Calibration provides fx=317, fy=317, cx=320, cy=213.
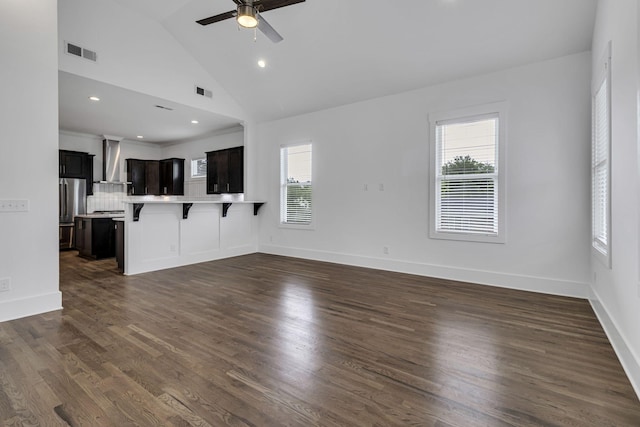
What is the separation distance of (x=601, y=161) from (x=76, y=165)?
9752 millimetres

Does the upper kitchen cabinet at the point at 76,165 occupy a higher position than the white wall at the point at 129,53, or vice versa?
the white wall at the point at 129,53

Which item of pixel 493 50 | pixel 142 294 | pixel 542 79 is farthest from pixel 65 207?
pixel 542 79

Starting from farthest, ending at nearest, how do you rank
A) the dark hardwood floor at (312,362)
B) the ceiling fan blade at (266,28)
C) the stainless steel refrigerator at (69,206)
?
the stainless steel refrigerator at (69,206) < the ceiling fan blade at (266,28) < the dark hardwood floor at (312,362)

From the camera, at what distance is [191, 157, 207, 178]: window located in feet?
27.8

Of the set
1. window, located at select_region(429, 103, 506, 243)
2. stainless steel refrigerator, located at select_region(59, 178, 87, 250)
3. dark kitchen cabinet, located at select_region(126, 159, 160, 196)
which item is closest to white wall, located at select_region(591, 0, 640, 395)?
window, located at select_region(429, 103, 506, 243)

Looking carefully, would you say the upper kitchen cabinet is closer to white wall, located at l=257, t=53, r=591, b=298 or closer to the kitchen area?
the kitchen area

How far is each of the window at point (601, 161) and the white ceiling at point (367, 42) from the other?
85 centimetres

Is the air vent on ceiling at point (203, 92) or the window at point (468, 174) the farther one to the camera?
the air vent on ceiling at point (203, 92)

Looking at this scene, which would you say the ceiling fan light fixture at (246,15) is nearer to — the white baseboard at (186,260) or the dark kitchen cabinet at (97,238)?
the white baseboard at (186,260)

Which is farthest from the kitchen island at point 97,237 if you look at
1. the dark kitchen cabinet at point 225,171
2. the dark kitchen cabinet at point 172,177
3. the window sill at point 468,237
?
the window sill at point 468,237

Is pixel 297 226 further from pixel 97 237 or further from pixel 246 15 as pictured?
pixel 246 15

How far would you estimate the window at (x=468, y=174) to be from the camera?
4.23m

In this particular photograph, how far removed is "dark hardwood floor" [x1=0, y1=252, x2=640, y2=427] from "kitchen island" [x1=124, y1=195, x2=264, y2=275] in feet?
4.04

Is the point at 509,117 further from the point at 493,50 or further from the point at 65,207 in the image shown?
the point at 65,207
